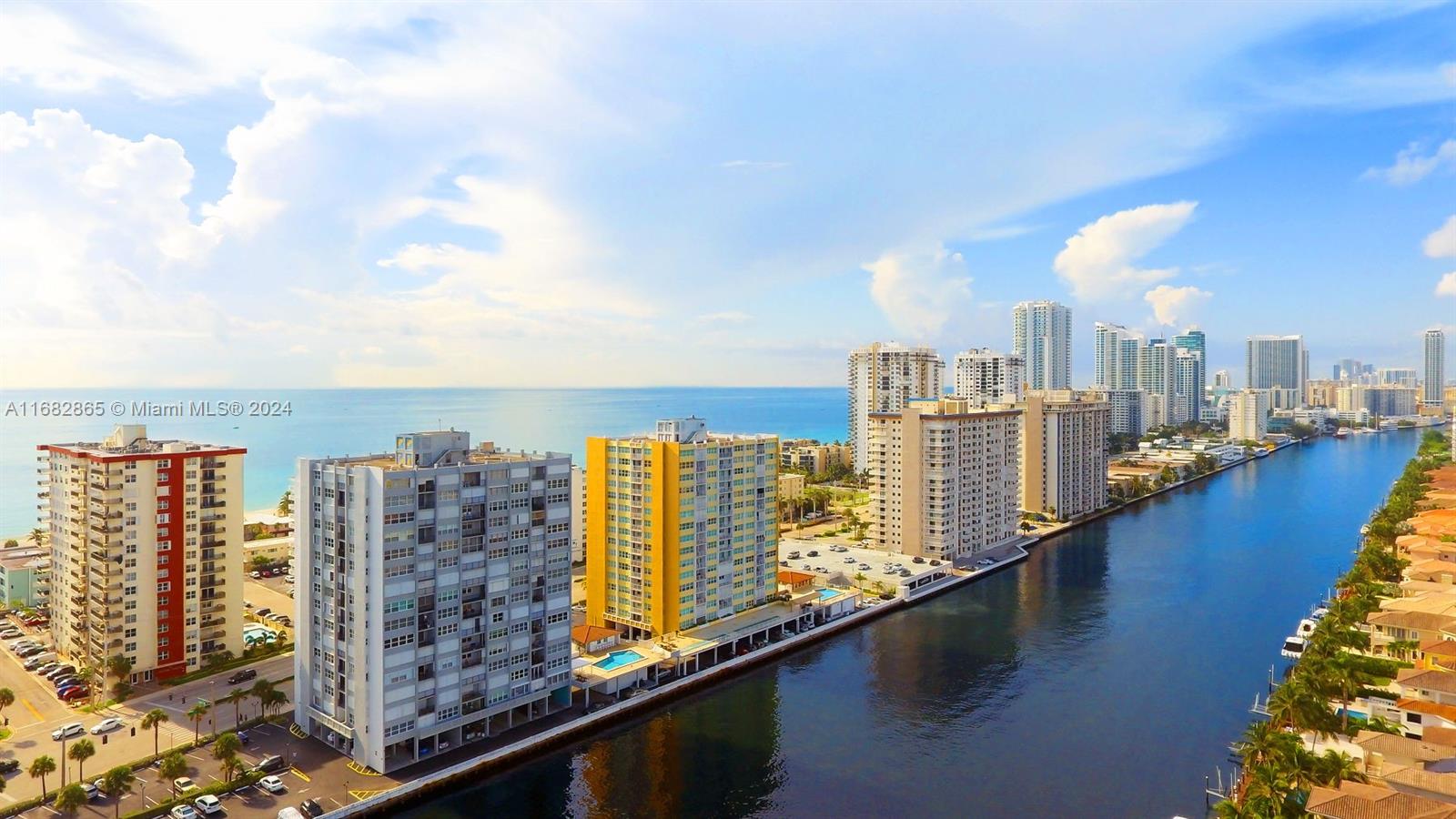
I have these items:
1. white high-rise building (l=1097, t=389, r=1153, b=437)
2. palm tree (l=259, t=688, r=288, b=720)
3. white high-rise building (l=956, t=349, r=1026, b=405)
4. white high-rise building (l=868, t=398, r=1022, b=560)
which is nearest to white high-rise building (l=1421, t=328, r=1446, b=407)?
white high-rise building (l=1097, t=389, r=1153, b=437)

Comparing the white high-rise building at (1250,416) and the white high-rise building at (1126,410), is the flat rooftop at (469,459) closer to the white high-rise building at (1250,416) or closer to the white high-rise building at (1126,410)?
the white high-rise building at (1126,410)

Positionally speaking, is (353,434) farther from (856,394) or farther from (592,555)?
(592,555)

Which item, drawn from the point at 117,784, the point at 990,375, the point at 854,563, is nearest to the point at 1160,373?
the point at 990,375

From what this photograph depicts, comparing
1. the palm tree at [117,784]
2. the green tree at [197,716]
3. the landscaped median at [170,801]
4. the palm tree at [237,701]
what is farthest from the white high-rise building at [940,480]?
the palm tree at [117,784]

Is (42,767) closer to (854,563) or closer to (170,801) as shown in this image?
(170,801)

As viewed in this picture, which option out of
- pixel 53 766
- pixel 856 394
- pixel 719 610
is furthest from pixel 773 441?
pixel 856 394
